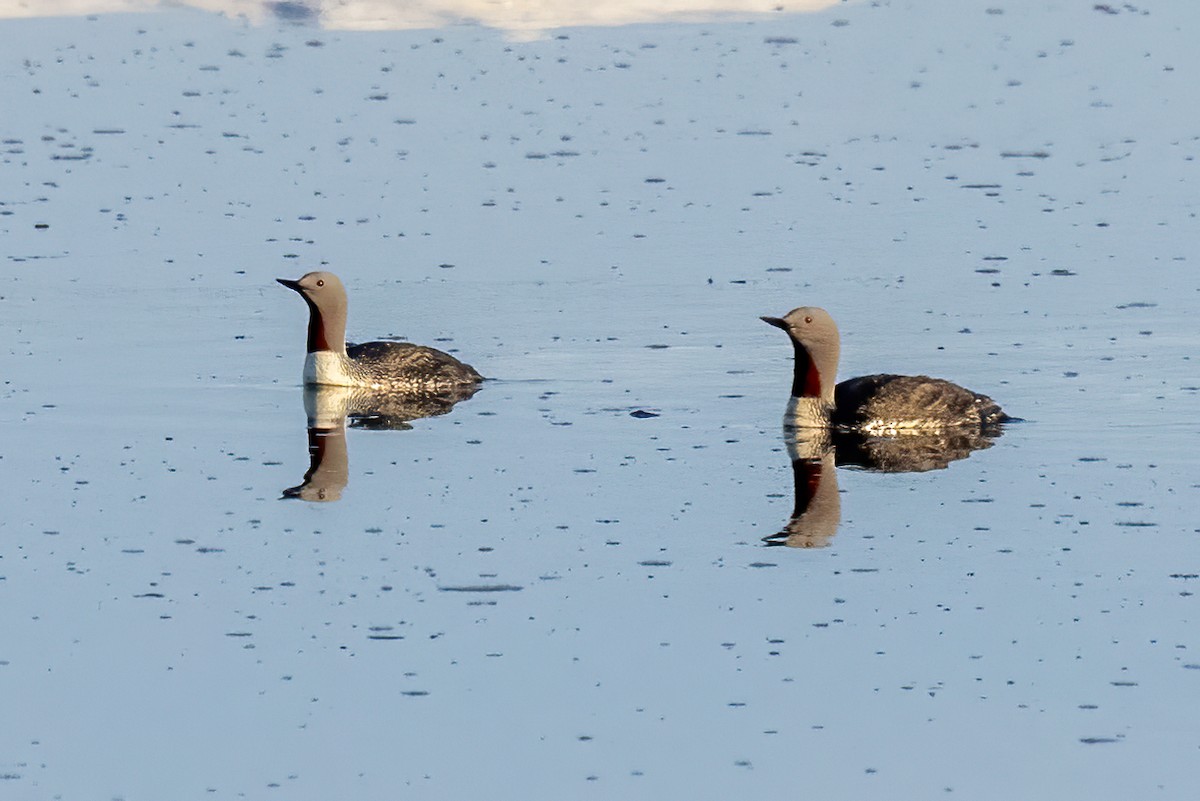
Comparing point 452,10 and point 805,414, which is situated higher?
point 452,10

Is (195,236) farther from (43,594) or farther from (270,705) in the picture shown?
(270,705)

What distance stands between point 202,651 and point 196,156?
34.8 ft

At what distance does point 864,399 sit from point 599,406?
1.49 metres

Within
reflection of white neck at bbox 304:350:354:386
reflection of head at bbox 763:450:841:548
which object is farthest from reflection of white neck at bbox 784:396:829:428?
reflection of white neck at bbox 304:350:354:386

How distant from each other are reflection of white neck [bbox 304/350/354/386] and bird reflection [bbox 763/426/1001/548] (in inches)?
118

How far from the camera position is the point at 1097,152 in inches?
725

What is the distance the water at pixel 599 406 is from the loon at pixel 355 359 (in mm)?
305

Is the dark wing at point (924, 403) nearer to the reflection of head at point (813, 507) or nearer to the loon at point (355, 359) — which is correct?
the reflection of head at point (813, 507)

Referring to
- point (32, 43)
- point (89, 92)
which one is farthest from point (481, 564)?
point (32, 43)

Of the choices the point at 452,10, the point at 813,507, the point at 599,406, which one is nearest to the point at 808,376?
the point at 599,406

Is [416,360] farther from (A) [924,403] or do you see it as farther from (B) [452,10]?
(B) [452,10]

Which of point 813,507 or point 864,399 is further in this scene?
point 864,399

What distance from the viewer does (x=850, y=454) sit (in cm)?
1208

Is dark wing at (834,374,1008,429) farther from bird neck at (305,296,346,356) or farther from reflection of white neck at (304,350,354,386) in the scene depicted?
bird neck at (305,296,346,356)
